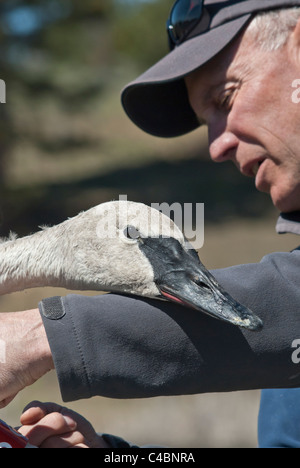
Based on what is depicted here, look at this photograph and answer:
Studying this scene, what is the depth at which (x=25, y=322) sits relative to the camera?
1.92 meters

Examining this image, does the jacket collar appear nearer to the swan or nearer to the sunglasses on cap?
the swan

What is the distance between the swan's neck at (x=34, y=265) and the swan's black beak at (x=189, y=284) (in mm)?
446

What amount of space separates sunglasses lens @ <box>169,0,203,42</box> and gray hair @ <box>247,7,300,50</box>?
0.31m

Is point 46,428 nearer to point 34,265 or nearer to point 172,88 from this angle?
point 34,265

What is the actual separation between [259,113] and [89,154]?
1820 centimetres

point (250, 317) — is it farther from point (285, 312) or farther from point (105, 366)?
point (105, 366)

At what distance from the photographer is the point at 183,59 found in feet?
8.63

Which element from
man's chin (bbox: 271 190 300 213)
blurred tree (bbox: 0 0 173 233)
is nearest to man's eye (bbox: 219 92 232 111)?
man's chin (bbox: 271 190 300 213)

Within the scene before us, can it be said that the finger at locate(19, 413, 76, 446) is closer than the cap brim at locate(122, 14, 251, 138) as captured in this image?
Yes

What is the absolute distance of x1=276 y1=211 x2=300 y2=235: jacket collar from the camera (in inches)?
96.2

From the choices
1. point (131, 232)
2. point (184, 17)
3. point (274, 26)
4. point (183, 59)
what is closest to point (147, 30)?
point (184, 17)

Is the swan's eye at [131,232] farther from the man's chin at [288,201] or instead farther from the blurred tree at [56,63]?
the blurred tree at [56,63]
